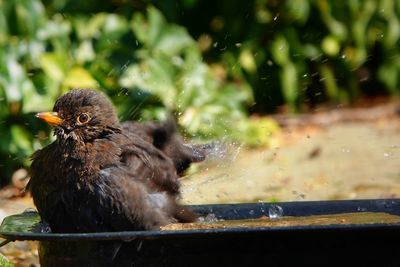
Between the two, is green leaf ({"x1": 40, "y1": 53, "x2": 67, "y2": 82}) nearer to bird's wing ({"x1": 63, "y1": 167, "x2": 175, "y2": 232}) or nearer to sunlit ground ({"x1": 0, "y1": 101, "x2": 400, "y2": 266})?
sunlit ground ({"x1": 0, "y1": 101, "x2": 400, "y2": 266})

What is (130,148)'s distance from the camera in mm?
5680

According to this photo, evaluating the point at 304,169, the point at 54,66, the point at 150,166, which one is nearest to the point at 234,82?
the point at 304,169

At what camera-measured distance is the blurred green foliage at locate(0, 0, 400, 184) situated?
27.3 feet

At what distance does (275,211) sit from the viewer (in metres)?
5.58

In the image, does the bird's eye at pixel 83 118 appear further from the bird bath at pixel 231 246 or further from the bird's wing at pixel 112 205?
the bird bath at pixel 231 246

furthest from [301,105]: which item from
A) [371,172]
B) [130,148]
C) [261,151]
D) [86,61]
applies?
[130,148]

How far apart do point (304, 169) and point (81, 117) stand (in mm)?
4842

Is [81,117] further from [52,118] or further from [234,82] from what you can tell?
[234,82]

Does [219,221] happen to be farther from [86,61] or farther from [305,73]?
[305,73]

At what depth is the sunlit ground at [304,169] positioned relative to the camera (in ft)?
23.3

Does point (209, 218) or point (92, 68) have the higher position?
point (92, 68)

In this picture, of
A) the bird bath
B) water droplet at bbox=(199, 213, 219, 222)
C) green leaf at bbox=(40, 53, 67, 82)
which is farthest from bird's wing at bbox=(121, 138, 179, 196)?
green leaf at bbox=(40, 53, 67, 82)

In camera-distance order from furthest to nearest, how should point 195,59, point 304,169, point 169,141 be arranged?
point 304,169, point 195,59, point 169,141

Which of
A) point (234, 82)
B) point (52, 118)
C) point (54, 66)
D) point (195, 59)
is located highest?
point (52, 118)
